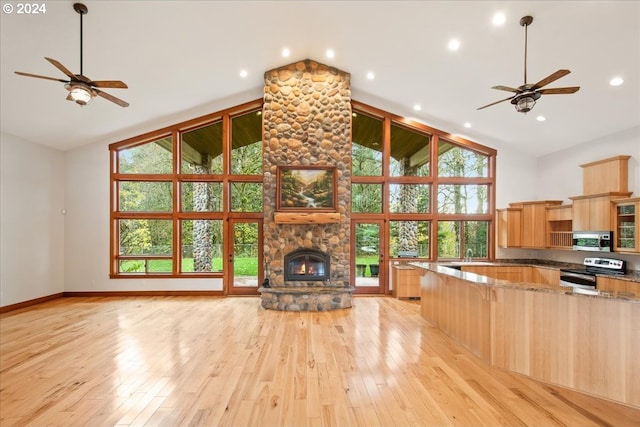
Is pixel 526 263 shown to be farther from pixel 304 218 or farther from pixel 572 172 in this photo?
pixel 304 218

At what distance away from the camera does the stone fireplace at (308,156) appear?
249 inches

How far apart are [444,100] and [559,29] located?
243 cm

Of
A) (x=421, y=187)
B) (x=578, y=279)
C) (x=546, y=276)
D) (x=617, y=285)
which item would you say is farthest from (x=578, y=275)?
(x=421, y=187)

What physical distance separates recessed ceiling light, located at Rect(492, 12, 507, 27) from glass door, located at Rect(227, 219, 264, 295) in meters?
5.67

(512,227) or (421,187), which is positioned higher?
(421,187)

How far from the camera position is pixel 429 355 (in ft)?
12.1

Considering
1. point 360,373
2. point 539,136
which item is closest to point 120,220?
point 360,373

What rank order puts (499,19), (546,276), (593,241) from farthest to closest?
(546,276) < (593,241) < (499,19)

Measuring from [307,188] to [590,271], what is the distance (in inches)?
216

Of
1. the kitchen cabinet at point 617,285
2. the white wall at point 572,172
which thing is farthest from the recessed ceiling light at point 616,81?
the kitchen cabinet at point 617,285

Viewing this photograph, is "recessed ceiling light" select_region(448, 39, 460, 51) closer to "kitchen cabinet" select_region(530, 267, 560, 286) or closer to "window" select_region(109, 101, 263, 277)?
"window" select_region(109, 101, 263, 277)

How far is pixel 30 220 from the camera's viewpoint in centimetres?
609

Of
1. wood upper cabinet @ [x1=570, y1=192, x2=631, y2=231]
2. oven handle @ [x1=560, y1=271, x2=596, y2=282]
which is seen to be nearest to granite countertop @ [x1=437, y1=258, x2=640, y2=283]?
oven handle @ [x1=560, y1=271, x2=596, y2=282]

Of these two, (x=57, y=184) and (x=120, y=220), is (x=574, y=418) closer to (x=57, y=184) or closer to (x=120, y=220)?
(x=120, y=220)
